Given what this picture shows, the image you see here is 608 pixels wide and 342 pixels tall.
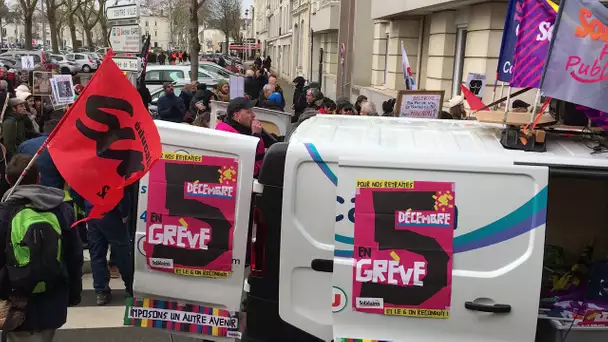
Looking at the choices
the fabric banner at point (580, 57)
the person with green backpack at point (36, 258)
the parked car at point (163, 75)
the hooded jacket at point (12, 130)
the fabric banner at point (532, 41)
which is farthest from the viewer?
the parked car at point (163, 75)

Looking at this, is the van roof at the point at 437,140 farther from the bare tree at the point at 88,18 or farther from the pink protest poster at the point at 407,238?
the bare tree at the point at 88,18

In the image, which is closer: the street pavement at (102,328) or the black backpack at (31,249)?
the black backpack at (31,249)

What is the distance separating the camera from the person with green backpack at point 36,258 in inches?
143

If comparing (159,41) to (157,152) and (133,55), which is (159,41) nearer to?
(133,55)

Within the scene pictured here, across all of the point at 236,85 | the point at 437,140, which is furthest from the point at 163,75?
the point at 437,140

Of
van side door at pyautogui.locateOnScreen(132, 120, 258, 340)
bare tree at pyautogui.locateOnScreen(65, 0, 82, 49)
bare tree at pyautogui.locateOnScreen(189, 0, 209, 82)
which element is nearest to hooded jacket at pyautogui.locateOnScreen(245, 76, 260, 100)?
bare tree at pyautogui.locateOnScreen(189, 0, 209, 82)

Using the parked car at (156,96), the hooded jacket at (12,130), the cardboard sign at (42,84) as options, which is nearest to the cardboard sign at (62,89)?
the cardboard sign at (42,84)

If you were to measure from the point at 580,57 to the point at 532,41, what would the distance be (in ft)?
2.09

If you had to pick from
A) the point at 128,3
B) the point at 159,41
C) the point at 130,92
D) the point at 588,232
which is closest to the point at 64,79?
the point at 128,3

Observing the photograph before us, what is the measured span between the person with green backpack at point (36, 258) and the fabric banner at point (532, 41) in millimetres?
3162

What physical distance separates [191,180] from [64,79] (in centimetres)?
894

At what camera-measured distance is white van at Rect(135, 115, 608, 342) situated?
325cm

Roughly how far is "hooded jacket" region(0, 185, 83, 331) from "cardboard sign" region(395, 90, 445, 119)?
519cm

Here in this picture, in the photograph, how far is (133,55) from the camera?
14.3 m
